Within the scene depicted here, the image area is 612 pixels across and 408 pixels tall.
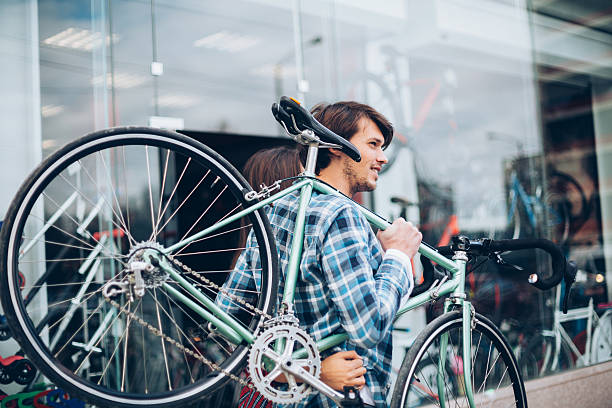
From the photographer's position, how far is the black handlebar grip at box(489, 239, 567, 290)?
2.12 m

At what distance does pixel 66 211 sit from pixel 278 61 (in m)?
1.90

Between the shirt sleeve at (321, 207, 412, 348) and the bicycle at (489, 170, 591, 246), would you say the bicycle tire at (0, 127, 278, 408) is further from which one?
the bicycle at (489, 170, 591, 246)

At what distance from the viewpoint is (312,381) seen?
5.31ft

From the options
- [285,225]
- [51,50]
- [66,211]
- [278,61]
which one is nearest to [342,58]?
[278,61]

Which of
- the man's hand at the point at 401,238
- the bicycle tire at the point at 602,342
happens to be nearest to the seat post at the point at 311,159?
the man's hand at the point at 401,238

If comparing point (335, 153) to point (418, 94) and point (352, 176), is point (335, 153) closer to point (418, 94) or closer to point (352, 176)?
point (352, 176)

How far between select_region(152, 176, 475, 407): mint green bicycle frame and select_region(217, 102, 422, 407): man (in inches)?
1.7

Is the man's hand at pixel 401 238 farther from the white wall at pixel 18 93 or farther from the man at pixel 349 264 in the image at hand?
the white wall at pixel 18 93

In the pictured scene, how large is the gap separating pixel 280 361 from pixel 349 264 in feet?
1.18

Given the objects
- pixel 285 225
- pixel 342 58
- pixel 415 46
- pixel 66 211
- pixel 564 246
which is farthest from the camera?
pixel 564 246

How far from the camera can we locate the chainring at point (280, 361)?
5.21 feet

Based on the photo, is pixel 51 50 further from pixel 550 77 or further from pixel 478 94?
pixel 550 77

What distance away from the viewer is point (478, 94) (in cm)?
520

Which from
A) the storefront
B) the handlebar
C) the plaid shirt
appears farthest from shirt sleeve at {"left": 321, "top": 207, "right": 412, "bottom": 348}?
the storefront
